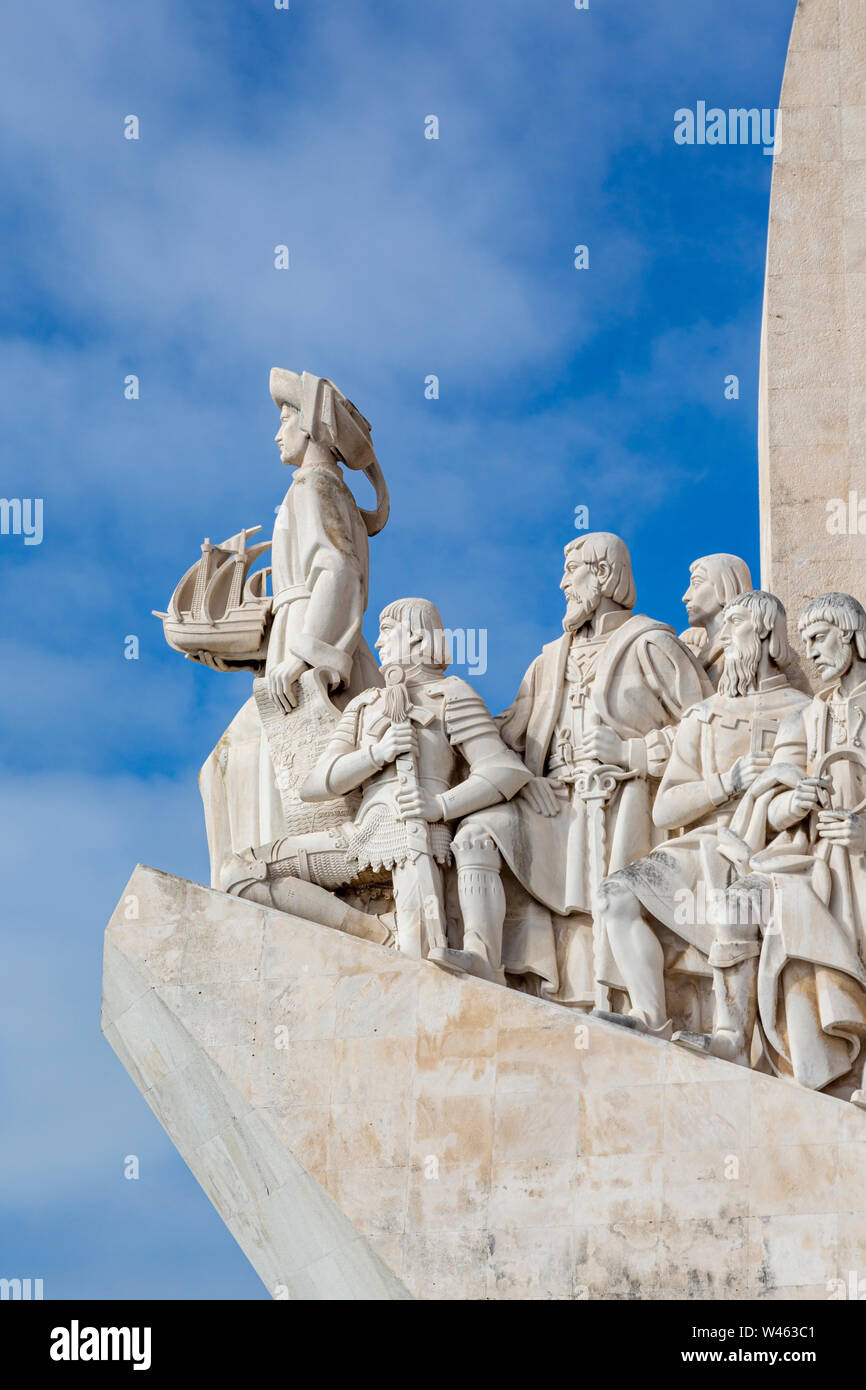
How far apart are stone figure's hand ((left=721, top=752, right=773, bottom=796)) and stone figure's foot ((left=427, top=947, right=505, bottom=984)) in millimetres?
1334

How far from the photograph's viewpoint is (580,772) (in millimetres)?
11828

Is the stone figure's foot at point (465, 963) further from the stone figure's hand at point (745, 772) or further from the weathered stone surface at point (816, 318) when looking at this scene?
the weathered stone surface at point (816, 318)

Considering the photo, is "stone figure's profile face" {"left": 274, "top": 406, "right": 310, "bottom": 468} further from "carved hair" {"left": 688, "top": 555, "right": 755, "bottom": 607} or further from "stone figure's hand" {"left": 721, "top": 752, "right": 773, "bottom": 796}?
"stone figure's hand" {"left": 721, "top": 752, "right": 773, "bottom": 796}

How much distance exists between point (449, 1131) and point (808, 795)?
2.10 meters

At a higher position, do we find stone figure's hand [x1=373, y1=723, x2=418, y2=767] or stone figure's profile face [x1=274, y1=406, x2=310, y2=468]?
stone figure's profile face [x1=274, y1=406, x2=310, y2=468]

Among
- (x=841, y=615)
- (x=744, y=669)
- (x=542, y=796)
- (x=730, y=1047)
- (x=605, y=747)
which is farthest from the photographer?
(x=542, y=796)

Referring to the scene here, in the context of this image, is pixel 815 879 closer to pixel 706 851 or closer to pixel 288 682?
pixel 706 851

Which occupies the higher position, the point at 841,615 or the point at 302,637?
the point at 302,637

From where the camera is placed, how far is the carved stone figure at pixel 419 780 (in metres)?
11.6

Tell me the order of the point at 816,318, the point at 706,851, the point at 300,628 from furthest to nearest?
the point at 816,318
the point at 300,628
the point at 706,851

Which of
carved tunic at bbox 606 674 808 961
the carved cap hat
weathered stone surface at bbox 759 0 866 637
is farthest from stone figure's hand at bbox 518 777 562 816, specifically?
the carved cap hat

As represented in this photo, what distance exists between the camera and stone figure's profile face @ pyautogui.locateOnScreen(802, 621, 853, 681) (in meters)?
11.2

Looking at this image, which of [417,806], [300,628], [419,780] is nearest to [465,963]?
[417,806]

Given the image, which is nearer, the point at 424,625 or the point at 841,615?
the point at 841,615
